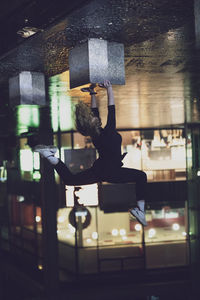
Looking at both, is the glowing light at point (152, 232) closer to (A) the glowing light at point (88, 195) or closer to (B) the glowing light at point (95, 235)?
(B) the glowing light at point (95, 235)

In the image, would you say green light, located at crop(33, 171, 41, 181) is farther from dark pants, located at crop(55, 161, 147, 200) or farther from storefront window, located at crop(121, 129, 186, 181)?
dark pants, located at crop(55, 161, 147, 200)

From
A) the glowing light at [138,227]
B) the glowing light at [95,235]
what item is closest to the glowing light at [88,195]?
the glowing light at [95,235]

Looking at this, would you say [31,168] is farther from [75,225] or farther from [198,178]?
[198,178]

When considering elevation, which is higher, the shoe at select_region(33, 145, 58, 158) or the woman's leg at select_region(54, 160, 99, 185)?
the shoe at select_region(33, 145, 58, 158)

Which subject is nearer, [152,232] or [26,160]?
[152,232]

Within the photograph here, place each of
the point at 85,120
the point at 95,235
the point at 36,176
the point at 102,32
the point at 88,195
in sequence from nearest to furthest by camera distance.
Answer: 1. the point at 102,32
2. the point at 85,120
3. the point at 88,195
4. the point at 36,176
5. the point at 95,235

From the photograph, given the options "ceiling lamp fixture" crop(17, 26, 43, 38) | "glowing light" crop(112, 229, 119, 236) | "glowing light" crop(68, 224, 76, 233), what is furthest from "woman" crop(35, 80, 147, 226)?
"glowing light" crop(112, 229, 119, 236)

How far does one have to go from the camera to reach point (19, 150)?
16734mm

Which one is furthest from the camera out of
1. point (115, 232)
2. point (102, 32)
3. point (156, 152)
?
point (115, 232)

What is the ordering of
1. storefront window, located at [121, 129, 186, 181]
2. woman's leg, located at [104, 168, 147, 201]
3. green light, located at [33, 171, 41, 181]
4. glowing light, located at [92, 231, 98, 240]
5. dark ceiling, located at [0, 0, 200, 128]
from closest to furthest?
dark ceiling, located at [0, 0, 200, 128]
woman's leg, located at [104, 168, 147, 201]
green light, located at [33, 171, 41, 181]
storefront window, located at [121, 129, 186, 181]
glowing light, located at [92, 231, 98, 240]

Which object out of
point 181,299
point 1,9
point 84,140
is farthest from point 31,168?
point 1,9

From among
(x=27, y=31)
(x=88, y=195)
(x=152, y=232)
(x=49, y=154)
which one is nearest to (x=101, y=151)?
(x=49, y=154)

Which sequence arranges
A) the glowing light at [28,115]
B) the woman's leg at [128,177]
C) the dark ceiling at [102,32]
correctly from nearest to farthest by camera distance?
the dark ceiling at [102,32]
the woman's leg at [128,177]
the glowing light at [28,115]

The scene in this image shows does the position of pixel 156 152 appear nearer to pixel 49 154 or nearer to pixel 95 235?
pixel 95 235
